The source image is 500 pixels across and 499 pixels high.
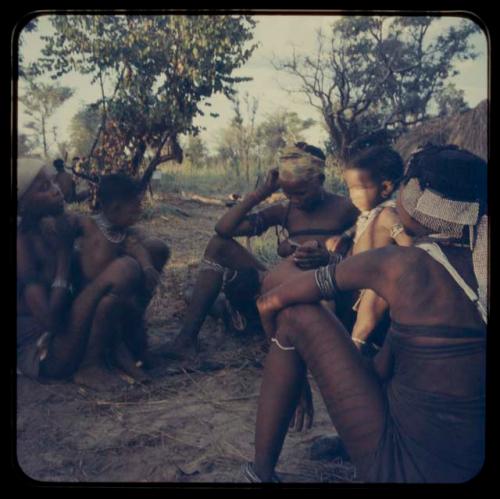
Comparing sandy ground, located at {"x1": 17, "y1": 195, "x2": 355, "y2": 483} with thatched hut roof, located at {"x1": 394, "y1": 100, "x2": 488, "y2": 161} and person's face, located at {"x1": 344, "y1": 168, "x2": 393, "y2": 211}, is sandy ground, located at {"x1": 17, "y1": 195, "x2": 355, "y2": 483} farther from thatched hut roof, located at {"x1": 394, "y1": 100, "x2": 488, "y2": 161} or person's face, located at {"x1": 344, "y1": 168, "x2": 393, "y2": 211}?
thatched hut roof, located at {"x1": 394, "y1": 100, "x2": 488, "y2": 161}

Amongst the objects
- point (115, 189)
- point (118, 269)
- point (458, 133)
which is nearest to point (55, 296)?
point (118, 269)

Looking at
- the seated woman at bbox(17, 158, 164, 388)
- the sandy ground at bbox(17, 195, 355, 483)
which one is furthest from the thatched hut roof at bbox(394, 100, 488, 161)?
the seated woman at bbox(17, 158, 164, 388)

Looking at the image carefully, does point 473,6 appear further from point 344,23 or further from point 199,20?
point 199,20

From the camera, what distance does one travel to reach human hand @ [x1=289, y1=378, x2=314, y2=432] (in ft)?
8.80

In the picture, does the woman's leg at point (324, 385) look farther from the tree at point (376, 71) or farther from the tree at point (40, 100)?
the tree at point (40, 100)

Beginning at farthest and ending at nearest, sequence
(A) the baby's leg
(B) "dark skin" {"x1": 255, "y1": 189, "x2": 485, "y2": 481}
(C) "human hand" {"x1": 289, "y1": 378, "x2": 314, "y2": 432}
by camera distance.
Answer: (C) "human hand" {"x1": 289, "y1": 378, "x2": 314, "y2": 432}
(A) the baby's leg
(B) "dark skin" {"x1": 255, "y1": 189, "x2": 485, "y2": 481}

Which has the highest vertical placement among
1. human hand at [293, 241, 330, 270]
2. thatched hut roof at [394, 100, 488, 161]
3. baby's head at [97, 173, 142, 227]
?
thatched hut roof at [394, 100, 488, 161]

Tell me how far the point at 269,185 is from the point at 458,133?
86cm

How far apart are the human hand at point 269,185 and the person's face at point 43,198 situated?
0.90 metres

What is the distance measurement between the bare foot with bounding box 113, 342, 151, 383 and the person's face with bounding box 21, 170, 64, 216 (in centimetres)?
69

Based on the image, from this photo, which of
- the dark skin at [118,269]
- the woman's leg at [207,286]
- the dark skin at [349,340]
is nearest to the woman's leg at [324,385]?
the dark skin at [349,340]

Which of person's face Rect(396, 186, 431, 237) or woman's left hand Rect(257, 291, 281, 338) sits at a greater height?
person's face Rect(396, 186, 431, 237)

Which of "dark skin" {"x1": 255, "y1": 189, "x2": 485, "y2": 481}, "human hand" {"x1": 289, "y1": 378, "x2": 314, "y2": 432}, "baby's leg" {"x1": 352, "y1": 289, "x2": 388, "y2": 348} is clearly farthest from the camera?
"human hand" {"x1": 289, "y1": 378, "x2": 314, "y2": 432}

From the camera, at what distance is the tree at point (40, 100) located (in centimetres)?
267
